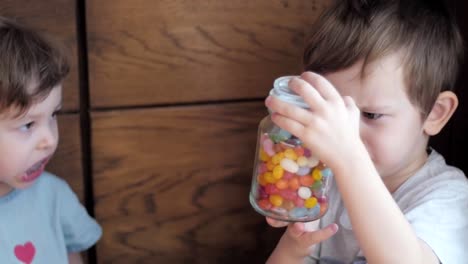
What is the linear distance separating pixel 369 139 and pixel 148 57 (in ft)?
1.39

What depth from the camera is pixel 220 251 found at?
4.32 ft

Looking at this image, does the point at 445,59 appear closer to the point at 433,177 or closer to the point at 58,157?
the point at 433,177

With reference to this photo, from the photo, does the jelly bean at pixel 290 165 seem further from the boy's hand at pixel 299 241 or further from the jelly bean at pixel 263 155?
the boy's hand at pixel 299 241

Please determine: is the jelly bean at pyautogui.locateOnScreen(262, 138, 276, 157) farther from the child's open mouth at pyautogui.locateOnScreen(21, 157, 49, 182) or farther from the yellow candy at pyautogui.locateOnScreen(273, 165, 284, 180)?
the child's open mouth at pyautogui.locateOnScreen(21, 157, 49, 182)

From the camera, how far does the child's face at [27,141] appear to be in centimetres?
96

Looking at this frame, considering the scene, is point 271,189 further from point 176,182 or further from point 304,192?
point 176,182

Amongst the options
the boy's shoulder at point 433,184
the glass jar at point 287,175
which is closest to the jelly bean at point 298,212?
the glass jar at point 287,175

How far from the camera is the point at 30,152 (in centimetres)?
99

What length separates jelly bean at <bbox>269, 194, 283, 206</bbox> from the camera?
89cm

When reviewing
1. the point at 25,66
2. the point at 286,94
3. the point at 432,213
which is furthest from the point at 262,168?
the point at 25,66

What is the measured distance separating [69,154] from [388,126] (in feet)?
1.87

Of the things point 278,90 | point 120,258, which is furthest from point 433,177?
point 120,258

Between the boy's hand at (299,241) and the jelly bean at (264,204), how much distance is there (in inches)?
2.8

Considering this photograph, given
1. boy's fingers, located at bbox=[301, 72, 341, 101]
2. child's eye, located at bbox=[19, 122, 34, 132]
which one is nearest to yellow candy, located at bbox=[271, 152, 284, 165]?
boy's fingers, located at bbox=[301, 72, 341, 101]
